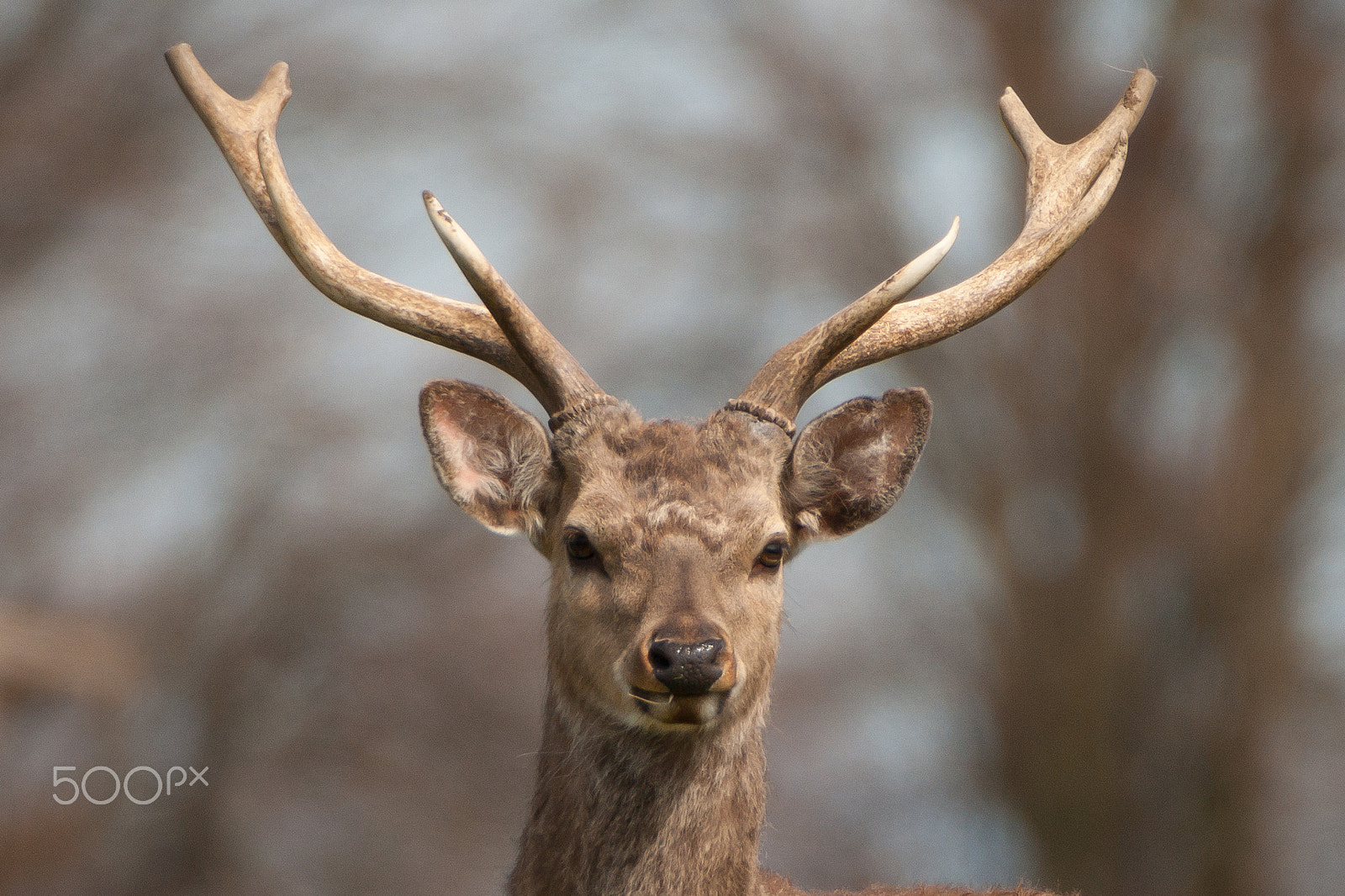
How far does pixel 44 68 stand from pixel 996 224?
998 centimetres

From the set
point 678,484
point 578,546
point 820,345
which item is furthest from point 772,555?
point 820,345

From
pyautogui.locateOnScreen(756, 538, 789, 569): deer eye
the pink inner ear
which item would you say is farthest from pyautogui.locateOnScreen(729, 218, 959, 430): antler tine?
the pink inner ear

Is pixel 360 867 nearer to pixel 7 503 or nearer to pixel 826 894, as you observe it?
pixel 7 503

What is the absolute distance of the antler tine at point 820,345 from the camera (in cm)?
475

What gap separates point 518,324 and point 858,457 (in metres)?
1.32

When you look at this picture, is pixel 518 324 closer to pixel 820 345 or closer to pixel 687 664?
pixel 820 345

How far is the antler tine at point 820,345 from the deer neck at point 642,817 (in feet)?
3.74

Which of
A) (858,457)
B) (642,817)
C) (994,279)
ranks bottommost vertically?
(642,817)

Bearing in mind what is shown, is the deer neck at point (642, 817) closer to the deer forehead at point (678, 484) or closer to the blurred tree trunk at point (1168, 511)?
the deer forehead at point (678, 484)

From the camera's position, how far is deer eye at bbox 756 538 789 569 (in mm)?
4617

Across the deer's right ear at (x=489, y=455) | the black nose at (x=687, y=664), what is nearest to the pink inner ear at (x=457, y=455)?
the deer's right ear at (x=489, y=455)

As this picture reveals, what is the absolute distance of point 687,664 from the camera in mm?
3975

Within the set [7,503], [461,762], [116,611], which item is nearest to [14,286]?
[7,503]

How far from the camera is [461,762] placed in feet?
47.8
